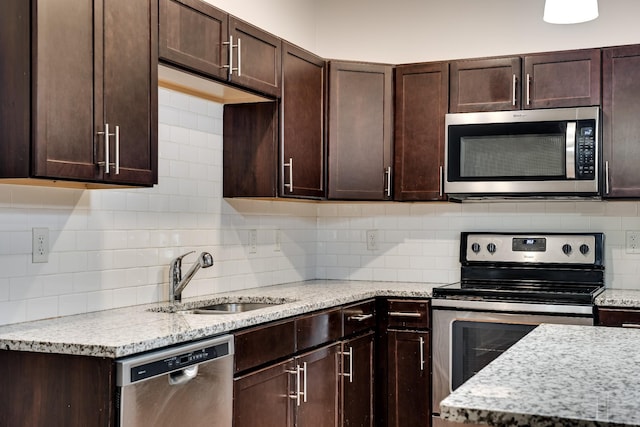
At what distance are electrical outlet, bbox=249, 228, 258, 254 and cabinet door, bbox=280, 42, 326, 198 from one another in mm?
367

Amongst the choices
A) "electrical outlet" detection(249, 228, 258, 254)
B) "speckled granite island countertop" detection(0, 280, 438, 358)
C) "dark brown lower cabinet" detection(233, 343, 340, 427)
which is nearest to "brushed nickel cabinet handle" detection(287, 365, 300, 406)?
"dark brown lower cabinet" detection(233, 343, 340, 427)

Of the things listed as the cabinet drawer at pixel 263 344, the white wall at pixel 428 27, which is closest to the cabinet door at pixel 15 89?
the cabinet drawer at pixel 263 344

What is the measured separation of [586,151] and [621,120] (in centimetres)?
24

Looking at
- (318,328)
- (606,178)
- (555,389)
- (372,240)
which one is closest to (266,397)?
(318,328)

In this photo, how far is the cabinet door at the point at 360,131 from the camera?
4172 millimetres

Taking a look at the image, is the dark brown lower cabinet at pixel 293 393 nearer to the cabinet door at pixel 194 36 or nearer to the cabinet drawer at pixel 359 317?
the cabinet drawer at pixel 359 317

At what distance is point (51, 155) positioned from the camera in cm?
227

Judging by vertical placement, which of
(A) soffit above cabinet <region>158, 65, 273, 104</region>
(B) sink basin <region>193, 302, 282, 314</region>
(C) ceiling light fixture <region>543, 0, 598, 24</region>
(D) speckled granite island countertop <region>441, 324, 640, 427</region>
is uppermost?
(C) ceiling light fixture <region>543, 0, 598, 24</region>

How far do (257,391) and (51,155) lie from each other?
118 centimetres

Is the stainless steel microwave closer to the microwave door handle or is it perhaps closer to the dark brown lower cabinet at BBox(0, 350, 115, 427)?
the microwave door handle

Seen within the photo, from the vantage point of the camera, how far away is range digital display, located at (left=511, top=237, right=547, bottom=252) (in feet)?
13.8

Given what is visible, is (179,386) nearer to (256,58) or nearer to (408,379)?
(256,58)

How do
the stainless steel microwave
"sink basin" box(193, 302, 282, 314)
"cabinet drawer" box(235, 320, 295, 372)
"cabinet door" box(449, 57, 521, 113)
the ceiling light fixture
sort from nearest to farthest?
the ceiling light fixture, "cabinet drawer" box(235, 320, 295, 372), "sink basin" box(193, 302, 282, 314), the stainless steel microwave, "cabinet door" box(449, 57, 521, 113)

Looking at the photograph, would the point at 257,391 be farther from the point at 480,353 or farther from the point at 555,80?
the point at 555,80
